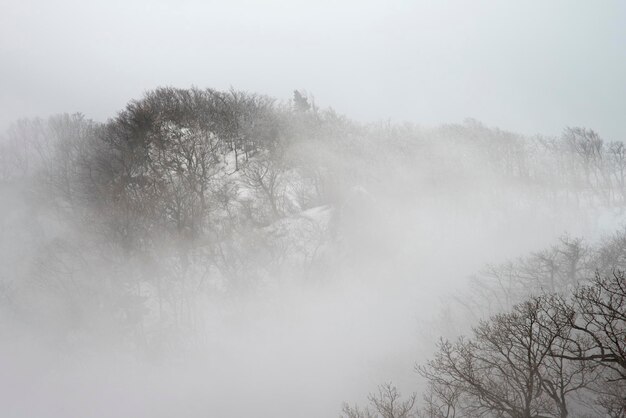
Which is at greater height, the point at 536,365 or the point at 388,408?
the point at 536,365

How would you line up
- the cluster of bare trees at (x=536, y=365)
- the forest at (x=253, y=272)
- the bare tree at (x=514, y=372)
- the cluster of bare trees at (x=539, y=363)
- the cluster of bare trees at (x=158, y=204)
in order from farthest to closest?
Answer: the cluster of bare trees at (x=158, y=204)
the forest at (x=253, y=272)
the bare tree at (x=514, y=372)
the cluster of bare trees at (x=536, y=365)
the cluster of bare trees at (x=539, y=363)

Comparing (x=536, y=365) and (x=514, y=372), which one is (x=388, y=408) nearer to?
(x=514, y=372)

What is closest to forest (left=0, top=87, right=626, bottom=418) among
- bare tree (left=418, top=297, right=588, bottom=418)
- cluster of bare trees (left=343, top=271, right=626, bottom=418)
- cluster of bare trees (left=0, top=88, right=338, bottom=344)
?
cluster of bare trees (left=0, top=88, right=338, bottom=344)

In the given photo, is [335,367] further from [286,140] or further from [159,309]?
[286,140]

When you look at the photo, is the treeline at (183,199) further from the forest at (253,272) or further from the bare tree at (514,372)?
Result: the bare tree at (514,372)

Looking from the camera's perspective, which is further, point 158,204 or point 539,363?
point 158,204

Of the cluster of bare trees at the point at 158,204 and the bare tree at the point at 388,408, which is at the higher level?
the cluster of bare trees at the point at 158,204

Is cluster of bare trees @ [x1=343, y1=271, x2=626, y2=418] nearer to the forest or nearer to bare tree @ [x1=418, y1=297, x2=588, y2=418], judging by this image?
bare tree @ [x1=418, y1=297, x2=588, y2=418]

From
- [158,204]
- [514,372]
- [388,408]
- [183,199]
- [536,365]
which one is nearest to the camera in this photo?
[536,365]

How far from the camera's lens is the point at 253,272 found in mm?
31016

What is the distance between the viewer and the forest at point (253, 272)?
27.4m

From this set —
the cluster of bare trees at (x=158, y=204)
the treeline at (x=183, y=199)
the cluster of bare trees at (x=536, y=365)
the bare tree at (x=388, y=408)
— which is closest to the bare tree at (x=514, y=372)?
the cluster of bare trees at (x=536, y=365)

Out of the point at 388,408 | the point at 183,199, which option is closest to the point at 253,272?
the point at 183,199

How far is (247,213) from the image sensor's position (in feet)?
110
